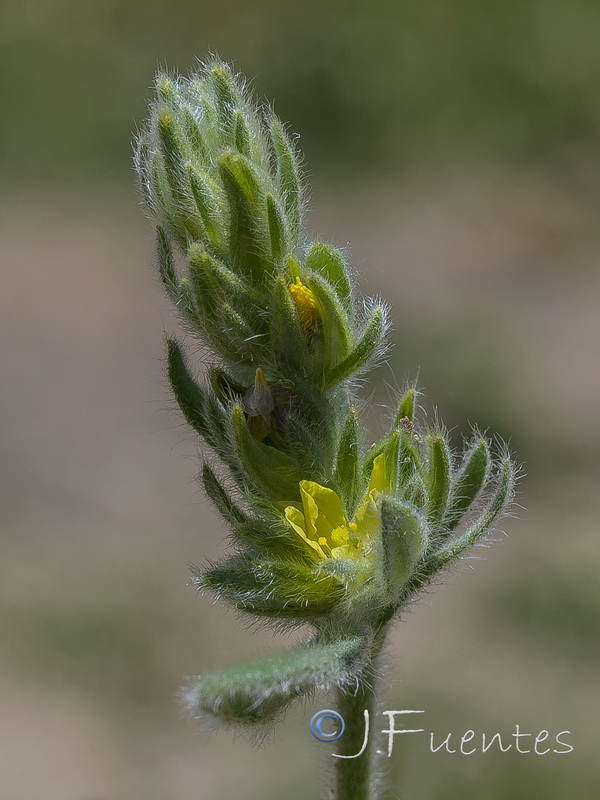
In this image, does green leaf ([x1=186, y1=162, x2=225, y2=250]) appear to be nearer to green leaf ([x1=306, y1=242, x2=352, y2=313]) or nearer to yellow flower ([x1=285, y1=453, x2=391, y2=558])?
green leaf ([x1=306, y1=242, x2=352, y2=313])

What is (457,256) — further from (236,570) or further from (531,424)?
(236,570)

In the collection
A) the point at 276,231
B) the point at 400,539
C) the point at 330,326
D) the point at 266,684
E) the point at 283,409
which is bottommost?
the point at 266,684

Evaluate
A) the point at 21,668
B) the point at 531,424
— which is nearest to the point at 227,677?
the point at 21,668

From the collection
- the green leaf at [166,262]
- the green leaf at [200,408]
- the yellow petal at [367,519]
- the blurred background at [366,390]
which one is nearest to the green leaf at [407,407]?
the yellow petal at [367,519]

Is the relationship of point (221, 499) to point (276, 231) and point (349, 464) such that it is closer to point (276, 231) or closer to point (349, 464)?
point (349, 464)

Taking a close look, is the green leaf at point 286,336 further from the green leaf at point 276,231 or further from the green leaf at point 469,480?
the green leaf at point 469,480
